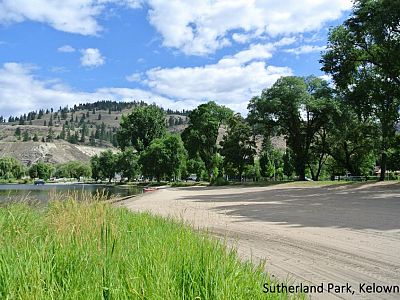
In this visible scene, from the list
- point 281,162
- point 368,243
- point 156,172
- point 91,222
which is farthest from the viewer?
point 281,162

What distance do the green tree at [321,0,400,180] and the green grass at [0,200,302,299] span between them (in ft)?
89.0

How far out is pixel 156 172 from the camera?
80812mm

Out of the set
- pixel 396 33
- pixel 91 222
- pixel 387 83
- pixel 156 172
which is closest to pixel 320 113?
pixel 387 83

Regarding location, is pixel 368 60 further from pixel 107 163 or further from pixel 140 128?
pixel 107 163

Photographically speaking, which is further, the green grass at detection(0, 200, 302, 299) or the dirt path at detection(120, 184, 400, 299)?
the dirt path at detection(120, 184, 400, 299)

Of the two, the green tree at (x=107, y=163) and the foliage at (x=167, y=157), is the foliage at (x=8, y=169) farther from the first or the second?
the foliage at (x=167, y=157)

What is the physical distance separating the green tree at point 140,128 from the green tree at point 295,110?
4704 centimetres

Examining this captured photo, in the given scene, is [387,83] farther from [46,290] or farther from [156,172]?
[156,172]

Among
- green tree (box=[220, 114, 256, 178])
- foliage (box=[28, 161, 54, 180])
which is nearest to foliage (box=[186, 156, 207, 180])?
green tree (box=[220, 114, 256, 178])

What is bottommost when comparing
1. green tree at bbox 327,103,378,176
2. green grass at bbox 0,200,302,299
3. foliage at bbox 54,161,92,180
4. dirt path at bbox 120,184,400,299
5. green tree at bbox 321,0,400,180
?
A: dirt path at bbox 120,184,400,299

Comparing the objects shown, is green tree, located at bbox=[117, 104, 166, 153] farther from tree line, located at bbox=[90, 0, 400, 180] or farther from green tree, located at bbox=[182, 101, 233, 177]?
green tree, located at bbox=[182, 101, 233, 177]

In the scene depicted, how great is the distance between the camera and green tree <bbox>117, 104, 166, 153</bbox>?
95500 millimetres

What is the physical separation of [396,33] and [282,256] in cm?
2627

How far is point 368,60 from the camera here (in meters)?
32.1
